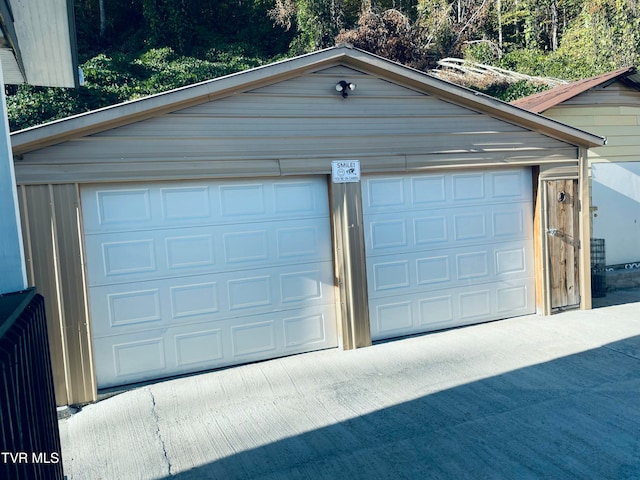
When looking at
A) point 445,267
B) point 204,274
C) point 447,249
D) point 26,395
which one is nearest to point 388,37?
point 447,249

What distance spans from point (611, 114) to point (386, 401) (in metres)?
7.76

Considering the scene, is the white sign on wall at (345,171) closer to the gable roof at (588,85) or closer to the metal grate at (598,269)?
the gable roof at (588,85)

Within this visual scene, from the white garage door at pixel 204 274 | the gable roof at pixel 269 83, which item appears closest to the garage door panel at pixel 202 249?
the white garage door at pixel 204 274

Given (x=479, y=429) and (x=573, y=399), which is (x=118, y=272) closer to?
(x=479, y=429)

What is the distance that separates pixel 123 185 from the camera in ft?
17.5

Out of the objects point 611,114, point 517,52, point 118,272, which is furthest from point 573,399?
point 517,52

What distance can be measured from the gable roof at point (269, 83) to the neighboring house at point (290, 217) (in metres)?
0.02

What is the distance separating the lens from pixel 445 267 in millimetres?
6832

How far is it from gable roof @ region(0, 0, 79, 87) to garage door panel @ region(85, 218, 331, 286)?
177 cm

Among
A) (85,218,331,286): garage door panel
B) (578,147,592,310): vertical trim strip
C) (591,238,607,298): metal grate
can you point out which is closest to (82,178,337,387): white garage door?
(85,218,331,286): garage door panel

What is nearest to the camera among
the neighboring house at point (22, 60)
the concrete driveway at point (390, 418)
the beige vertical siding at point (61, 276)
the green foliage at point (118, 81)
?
the neighboring house at point (22, 60)

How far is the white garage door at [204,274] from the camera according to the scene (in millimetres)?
5312

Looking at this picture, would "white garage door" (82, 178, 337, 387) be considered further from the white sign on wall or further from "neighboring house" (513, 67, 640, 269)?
"neighboring house" (513, 67, 640, 269)

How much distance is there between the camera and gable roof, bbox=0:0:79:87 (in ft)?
12.6
